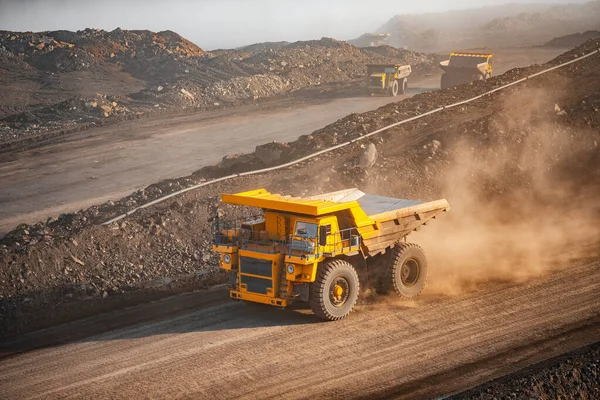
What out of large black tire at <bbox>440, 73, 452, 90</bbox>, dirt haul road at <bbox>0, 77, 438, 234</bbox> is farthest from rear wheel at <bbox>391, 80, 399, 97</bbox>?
large black tire at <bbox>440, 73, 452, 90</bbox>

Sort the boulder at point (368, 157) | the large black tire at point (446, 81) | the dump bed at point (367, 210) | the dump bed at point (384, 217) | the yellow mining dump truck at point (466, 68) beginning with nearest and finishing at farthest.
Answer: the dump bed at point (367, 210) → the dump bed at point (384, 217) → the boulder at point (368, 157) → the yellow mining dump truck at point (466, 68) → the large black tire at point (446, 81)

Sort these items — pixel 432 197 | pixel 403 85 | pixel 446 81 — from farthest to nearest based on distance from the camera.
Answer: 1. pixel 403 85
2. pixel 446 81
3. pixel 432 197

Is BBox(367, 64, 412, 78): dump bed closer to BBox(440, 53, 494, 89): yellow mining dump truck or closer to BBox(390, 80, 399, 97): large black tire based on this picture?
BBox(390, 80, 399, 97): large black tire

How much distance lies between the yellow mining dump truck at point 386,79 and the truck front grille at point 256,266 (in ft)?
111

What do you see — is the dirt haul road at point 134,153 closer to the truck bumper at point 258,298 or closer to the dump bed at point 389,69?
the dump bed at point 389,69

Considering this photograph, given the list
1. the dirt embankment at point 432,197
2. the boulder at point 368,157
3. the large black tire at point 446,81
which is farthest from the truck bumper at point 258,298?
the large black tire at point 446,81

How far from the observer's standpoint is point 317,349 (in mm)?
14219

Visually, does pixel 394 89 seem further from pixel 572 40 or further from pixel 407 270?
pixel 407 270

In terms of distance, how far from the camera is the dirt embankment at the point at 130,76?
44344 millimetres

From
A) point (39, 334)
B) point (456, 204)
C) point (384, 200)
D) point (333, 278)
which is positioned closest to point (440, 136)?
point (456, 204)

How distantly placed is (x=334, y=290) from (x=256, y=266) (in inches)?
63.7

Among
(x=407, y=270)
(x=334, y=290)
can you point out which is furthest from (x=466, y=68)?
(x=334, y=290)

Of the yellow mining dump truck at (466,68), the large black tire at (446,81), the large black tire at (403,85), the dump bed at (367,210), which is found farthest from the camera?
the large black tire at (403,85)

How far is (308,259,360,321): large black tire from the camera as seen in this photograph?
49.5 ft
